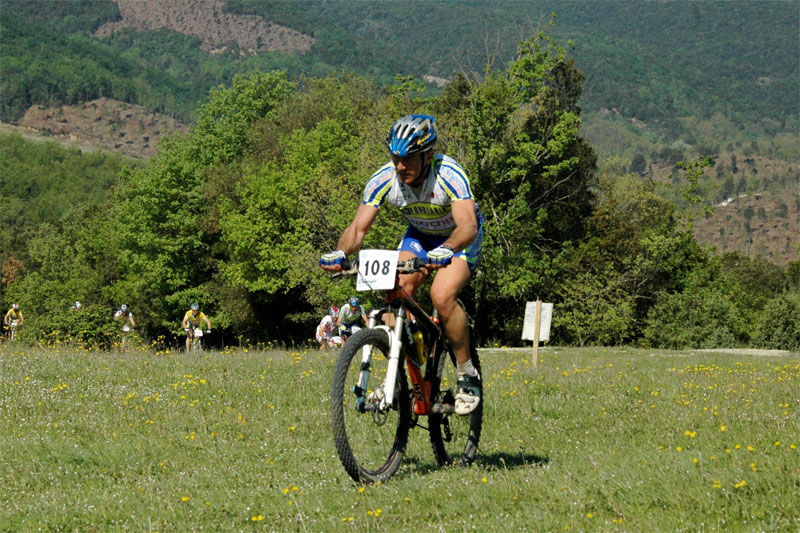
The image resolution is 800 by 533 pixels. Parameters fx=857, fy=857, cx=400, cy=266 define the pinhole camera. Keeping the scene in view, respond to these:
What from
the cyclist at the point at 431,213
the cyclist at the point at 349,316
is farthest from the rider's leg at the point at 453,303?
the cyclist at the point at 349,316

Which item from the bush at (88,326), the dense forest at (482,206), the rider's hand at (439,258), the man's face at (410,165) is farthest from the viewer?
the dense forest at (482,206)

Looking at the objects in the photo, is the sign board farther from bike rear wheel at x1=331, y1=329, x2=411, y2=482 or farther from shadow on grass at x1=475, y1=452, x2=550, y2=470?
bike rear wheel at x1=331, y1=329, x2=411, y2=482

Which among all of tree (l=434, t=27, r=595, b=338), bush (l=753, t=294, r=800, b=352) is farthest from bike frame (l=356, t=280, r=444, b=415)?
bush (l=753, t=294, r=800, b=352)

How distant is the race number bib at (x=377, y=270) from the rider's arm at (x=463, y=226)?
0.50 meters

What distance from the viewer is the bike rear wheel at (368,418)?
20.2 ft

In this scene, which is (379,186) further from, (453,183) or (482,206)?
(482,206)

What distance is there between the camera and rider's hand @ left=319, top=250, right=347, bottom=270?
251 inches

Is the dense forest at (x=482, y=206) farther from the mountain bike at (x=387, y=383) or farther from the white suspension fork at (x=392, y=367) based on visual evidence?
the white suspension fork at (x=392, y=367)

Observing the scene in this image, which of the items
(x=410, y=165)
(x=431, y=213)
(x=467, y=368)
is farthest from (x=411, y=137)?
(x=467, y=368)

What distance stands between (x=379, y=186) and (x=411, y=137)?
1.77ft

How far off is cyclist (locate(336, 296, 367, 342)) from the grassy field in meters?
7.62

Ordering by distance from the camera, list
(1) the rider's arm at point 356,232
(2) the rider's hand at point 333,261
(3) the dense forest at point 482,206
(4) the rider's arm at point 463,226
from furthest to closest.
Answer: (3) the dense forest at point 482,206
(1) the rider's arm at point 356,232
(4) the rider's arm at point 463,226
(2) the rider's hand at point 333,261

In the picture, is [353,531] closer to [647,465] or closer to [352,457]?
[352,457]

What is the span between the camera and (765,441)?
7230 millimetres
